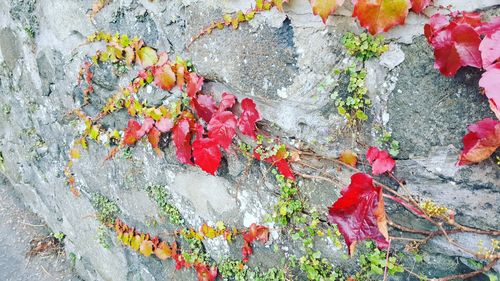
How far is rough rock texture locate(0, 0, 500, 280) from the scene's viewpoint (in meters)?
1.00

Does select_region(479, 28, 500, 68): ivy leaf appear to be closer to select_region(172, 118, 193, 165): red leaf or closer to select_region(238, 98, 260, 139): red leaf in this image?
select_region(238, 98, 260, 139): red leaf

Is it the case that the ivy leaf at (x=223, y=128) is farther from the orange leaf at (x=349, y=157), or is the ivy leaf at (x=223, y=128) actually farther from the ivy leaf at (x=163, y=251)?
the ivy leaf at (x=163, y=251)

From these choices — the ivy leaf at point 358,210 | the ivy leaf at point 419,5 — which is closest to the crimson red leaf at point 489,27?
the ivy leaf at point 419,5

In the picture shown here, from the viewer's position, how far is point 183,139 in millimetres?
1498

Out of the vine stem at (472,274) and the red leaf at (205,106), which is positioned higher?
the red leaf at (205,106)

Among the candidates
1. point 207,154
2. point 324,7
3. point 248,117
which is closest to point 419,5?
point 324,7

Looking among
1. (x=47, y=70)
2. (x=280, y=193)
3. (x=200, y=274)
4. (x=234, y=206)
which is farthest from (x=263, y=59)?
(x=47, y=70)

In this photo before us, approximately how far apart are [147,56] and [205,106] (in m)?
A: 0.33

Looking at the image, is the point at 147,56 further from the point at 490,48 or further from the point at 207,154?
the point at 490,48

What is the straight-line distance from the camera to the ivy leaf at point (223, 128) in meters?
1.35

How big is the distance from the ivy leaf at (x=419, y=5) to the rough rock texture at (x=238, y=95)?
3 cm

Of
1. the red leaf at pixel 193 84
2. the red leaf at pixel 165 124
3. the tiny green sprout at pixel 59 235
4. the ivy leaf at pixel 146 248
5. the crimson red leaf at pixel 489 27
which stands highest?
the crimson red leaf at pixel 489 27

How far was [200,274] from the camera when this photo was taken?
177 centimetres

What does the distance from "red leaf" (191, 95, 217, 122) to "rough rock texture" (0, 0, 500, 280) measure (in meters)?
0.05
